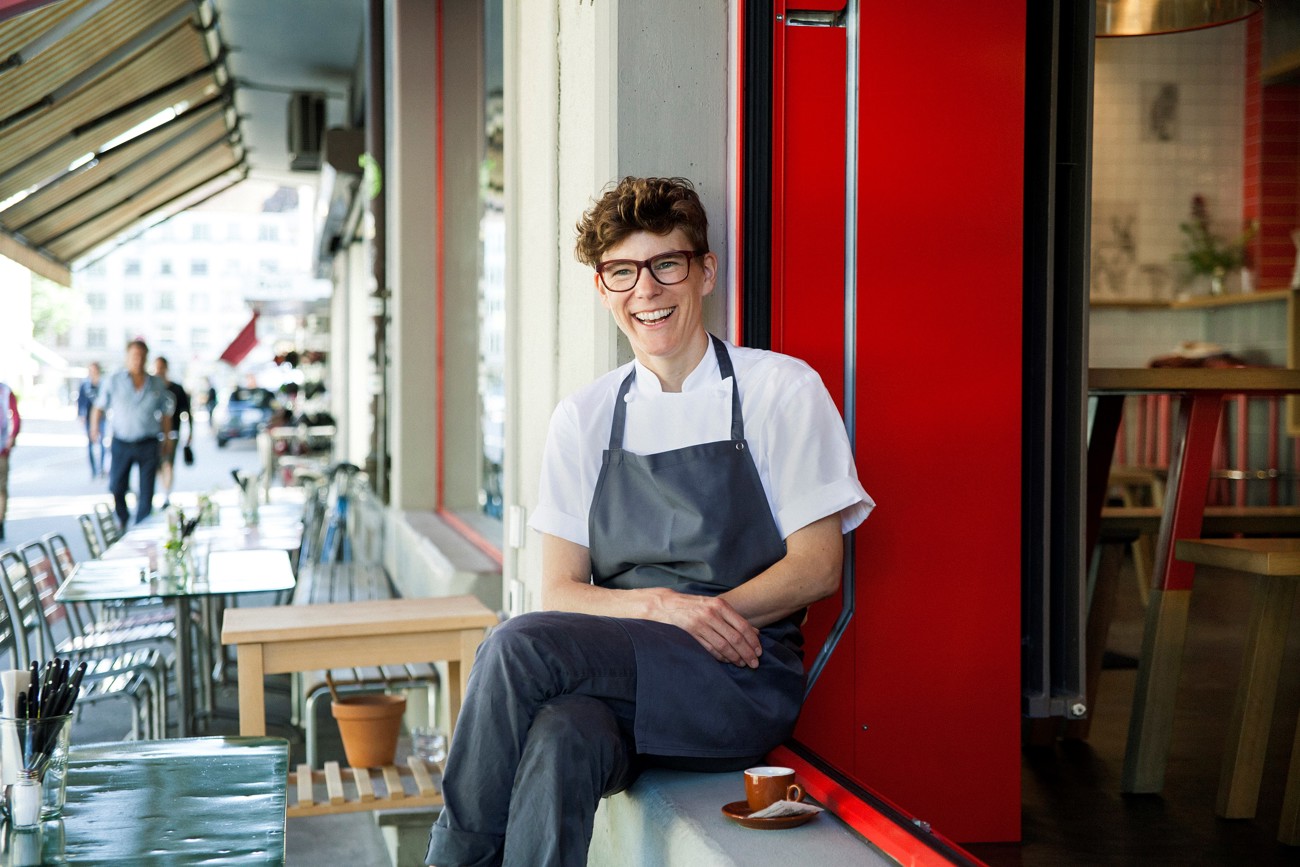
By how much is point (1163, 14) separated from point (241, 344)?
24253 millimetres

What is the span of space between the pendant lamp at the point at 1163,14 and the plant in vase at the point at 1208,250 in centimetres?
501

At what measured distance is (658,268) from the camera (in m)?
2.44

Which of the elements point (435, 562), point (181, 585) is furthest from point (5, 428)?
point (181, 585)

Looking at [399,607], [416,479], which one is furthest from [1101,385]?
[416,479]

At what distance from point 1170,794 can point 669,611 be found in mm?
1734

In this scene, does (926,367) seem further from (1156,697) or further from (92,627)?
(92,627)

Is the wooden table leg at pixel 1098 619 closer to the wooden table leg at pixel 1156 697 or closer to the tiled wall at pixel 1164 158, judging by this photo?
the wooden table leg at pixel 1156 697

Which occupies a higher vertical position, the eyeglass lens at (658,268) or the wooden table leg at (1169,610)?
the eyeglass lens at (658,268)

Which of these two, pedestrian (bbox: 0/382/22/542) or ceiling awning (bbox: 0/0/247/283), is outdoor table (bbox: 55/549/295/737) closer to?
ceiling awning (bbox: 0/0/247/283)

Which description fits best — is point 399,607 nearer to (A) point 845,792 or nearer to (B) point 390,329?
(A) point 845,792

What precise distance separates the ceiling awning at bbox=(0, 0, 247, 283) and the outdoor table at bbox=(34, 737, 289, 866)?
5.50 m

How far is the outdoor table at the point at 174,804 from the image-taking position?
1.80 m

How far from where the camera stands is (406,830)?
3.49 metres

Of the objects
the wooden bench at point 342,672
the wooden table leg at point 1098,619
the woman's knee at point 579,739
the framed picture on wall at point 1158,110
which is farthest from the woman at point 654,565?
the framed picture on wall at point 1158,110
